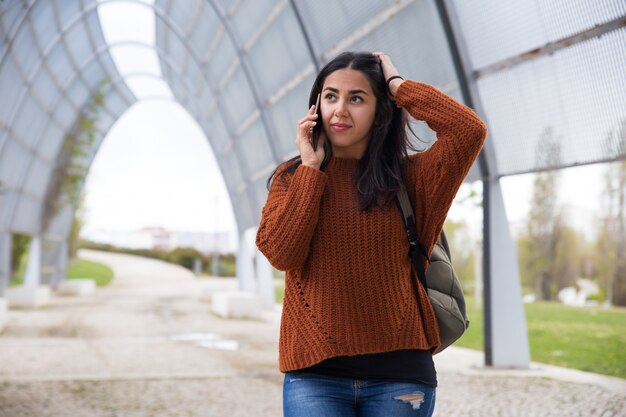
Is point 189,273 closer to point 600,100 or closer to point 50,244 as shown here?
point 50,244

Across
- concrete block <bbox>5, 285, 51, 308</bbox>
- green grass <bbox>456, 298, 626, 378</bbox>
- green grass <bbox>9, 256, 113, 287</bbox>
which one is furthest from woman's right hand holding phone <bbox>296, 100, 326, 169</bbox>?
green grass <bbox>9, 256, 113, 287</bbox>

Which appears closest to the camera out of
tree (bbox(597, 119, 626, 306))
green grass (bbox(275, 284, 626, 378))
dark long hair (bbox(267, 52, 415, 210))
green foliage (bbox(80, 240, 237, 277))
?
dark long hair (bbox(267, 52, 415, 210))

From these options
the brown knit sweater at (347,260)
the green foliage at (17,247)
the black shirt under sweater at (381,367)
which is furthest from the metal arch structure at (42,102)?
the black shirt under sweater at (381,367)

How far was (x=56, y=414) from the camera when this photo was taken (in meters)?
8.47

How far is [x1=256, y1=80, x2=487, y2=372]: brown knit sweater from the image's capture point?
2.34m

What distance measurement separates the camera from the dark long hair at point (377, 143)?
94.9 inches

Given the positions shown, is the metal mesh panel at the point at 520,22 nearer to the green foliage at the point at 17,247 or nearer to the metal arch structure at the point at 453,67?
the metal arch structure at the point at 453,67

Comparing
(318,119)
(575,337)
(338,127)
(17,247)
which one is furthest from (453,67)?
(17,247)

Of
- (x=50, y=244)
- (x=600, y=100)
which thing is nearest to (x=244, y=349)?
(x=600, y=100)

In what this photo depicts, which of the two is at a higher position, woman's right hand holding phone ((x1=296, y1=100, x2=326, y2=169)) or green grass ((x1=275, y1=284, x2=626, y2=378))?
woman's right hand holding phone ((x1=296, y1=100, x2=326, y2=169))

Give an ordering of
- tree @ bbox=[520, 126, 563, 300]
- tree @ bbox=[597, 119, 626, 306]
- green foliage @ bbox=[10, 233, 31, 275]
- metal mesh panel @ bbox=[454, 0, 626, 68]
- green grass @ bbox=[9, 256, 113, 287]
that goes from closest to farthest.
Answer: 1. metal mesh panel @ bbox=[454, 0, 626, 68]
2. tree @ bbox=[597, 119, 626, 306]
3. green foliage @ bbox=[10, 233, 31, 275]
4. tree @ bbox=[520, 126, 563, 300]
5. green grass @ bbox=[9, 256, 113, 287]

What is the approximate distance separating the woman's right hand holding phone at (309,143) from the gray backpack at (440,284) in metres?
0.28

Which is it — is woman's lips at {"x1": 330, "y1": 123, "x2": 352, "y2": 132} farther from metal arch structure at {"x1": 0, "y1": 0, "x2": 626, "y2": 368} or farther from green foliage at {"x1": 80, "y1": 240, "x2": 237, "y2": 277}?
green foliage at {"x1": 80, "y1": 240, "x2": 237, "y2": 277}

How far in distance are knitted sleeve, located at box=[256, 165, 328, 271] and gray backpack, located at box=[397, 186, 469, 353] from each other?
0.27m
